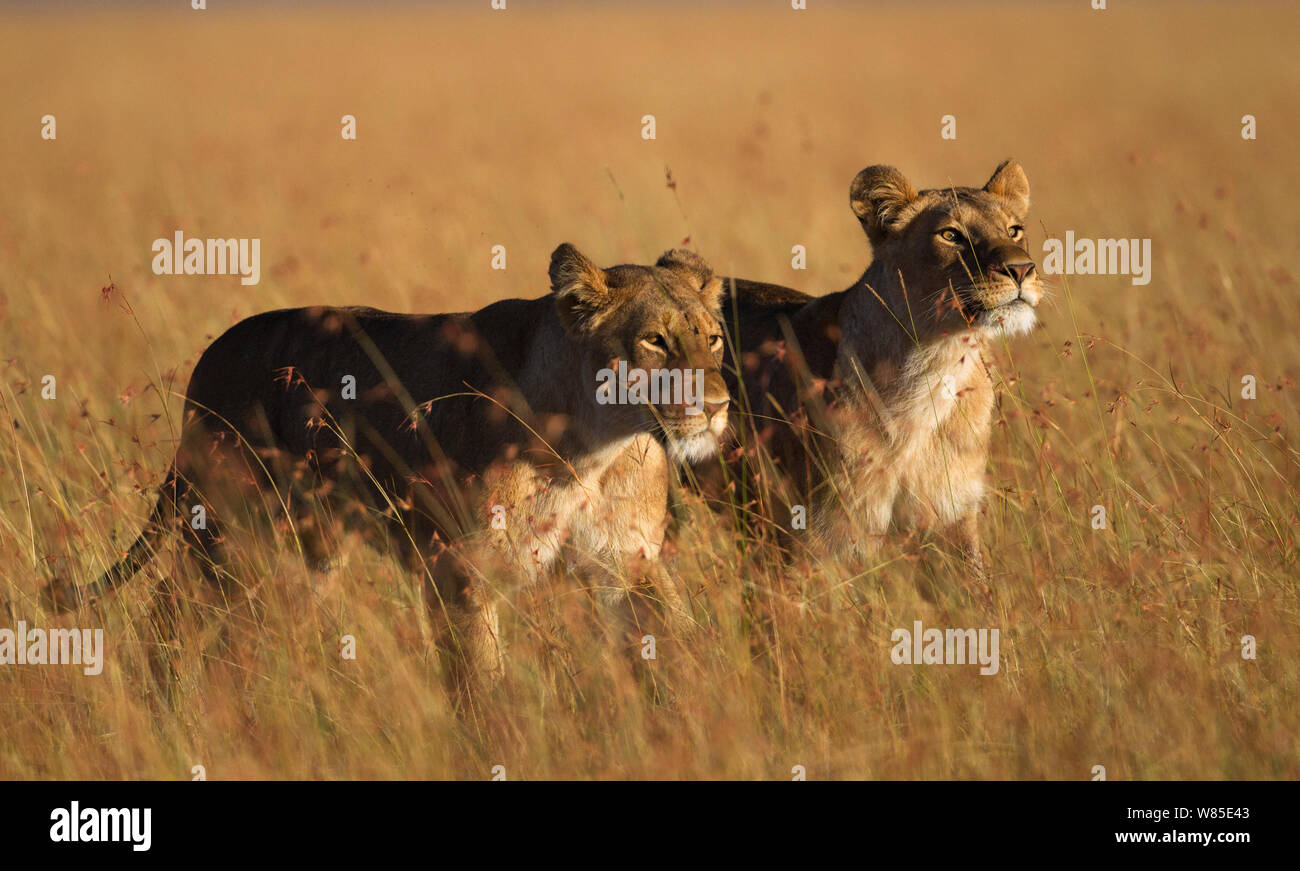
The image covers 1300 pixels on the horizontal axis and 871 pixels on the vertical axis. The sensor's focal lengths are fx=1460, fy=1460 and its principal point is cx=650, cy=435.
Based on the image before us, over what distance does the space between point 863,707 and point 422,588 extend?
1843 mm

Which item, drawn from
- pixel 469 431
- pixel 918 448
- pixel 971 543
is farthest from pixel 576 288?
pixel 971 543

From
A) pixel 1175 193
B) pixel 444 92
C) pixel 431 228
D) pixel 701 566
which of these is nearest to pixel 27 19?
pixel 444 92

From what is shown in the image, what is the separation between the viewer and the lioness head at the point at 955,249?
602 centimetres

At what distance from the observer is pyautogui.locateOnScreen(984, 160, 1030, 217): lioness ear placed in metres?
6.80

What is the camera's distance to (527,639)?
232 inches

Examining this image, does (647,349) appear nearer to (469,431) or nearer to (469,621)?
(469,431)

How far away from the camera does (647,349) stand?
555cm

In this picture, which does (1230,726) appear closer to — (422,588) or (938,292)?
(938,292)

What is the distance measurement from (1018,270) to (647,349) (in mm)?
1630

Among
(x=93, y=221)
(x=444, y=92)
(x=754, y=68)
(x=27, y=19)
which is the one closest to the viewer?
(x=93, y=221)

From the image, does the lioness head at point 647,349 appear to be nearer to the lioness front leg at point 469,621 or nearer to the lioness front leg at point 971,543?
the lioness front leg at point 469,621

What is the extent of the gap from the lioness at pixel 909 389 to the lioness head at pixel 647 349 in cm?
59

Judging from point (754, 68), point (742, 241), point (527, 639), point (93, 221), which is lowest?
point (527, 639)

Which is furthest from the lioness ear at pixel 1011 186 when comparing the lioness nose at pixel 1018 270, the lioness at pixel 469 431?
the lioness at pixel 469 431
